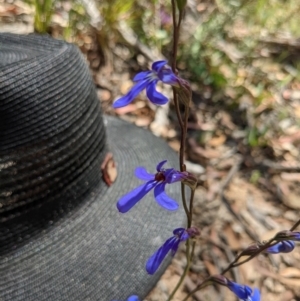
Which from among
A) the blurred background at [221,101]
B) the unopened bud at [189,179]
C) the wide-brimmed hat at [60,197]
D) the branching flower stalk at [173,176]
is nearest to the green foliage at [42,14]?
the blurred background at [221,101]

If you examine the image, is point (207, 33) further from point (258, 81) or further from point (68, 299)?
point (68, 299)

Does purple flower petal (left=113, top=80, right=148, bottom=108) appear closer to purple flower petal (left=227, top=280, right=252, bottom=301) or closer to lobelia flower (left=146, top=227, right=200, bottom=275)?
lobelia flower (left=146, top=227, right=200, bottom=275)

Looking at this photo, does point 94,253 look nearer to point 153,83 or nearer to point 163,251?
point 163,251

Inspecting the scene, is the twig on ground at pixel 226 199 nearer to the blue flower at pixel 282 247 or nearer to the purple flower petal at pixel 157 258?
the blue flower at pixel 282 247

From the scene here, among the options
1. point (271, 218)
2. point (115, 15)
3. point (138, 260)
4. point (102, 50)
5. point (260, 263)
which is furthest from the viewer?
point (102, 50)

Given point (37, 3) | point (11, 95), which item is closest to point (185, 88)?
point (11, 95)

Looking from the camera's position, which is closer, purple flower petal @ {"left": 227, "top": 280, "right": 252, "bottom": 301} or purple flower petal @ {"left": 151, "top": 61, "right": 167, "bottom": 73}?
purple flower petal @ {"left": 151, "top": 61, "right": 167, "bottom": 73}

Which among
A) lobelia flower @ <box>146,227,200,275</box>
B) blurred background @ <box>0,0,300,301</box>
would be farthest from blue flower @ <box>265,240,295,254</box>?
blurred background @ <box>0,0,300,301</box>
